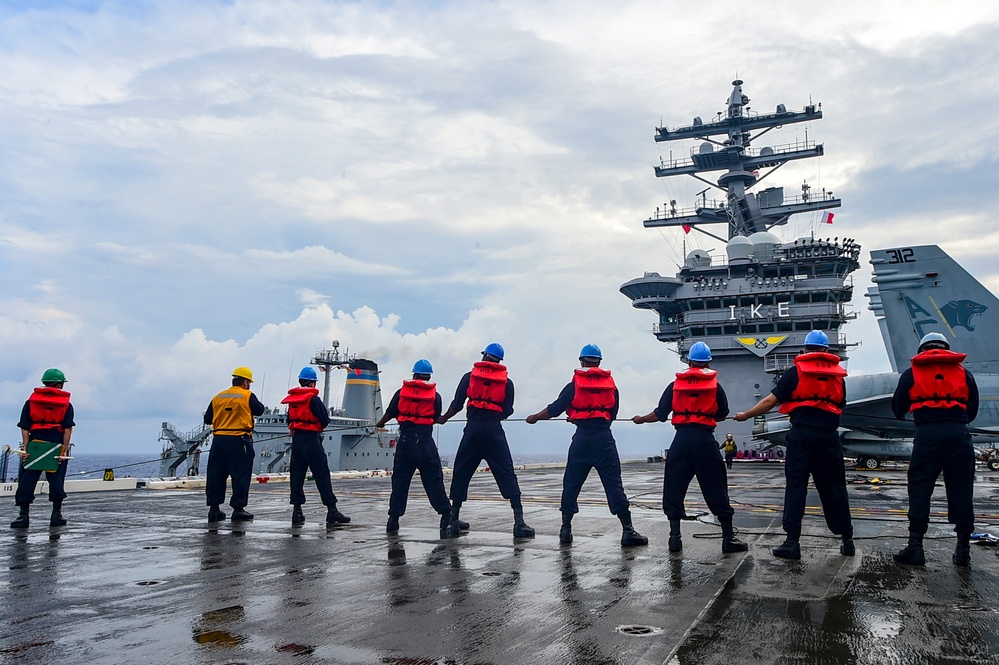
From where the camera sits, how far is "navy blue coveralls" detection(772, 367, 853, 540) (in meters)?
6.70

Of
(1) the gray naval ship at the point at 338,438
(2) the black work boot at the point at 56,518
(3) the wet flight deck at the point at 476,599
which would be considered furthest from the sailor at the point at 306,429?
(1) the gray naval ship at the point at 338,438

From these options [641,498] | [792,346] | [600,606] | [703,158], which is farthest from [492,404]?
[703,158]

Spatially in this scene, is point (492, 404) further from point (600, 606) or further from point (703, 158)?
point (703, 158)

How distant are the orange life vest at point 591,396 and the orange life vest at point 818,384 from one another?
188 cm

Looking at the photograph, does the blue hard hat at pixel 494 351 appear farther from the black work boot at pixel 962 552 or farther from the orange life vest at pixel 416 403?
the black work boot at pixel 962 552

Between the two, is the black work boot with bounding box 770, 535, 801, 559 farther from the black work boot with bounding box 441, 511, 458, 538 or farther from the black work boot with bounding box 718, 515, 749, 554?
the black work boot with bounding box 441, 511, 458, 538

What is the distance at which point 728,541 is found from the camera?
671cm

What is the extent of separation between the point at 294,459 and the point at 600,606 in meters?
6.26

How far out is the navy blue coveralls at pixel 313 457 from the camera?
9.29 metres

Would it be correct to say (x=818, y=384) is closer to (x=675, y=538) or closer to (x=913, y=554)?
(x=913, y=554)

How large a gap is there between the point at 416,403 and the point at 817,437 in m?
4.46

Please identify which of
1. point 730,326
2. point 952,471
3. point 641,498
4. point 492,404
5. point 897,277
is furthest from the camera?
point 730,326

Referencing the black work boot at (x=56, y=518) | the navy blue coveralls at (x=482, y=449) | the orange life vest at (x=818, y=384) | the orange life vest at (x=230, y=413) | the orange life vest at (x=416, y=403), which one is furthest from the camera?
the orange life vest at (x=230, y=413)

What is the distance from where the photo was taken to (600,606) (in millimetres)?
4406
